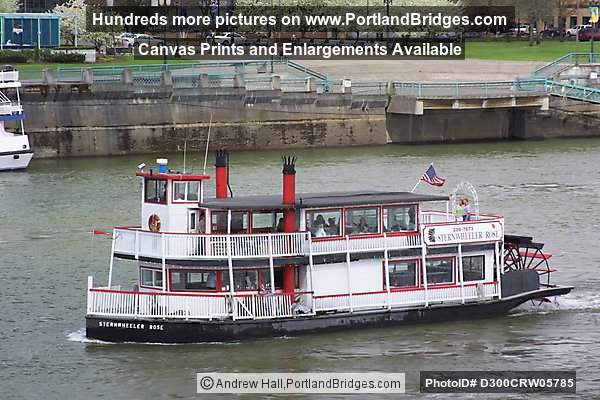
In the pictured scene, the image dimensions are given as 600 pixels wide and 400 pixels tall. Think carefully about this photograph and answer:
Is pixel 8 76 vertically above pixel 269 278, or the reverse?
pixel 8 76

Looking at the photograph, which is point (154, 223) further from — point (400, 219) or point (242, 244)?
point (400, 219)

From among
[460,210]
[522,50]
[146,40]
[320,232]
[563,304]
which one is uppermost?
[146,40]

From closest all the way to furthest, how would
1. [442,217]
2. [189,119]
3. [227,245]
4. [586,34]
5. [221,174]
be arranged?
[227,245] → [221,174] → [442,217] → [189,119] → [586,34]

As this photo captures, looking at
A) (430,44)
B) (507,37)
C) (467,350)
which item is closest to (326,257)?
(467,350)

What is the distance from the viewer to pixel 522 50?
96.9 m

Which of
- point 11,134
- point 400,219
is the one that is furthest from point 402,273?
point 11,134

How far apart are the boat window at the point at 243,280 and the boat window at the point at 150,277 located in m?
1.36

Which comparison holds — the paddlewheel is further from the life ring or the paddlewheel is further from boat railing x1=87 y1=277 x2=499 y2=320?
the life ring

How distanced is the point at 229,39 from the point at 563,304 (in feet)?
179

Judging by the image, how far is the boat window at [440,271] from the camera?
35.0 metres

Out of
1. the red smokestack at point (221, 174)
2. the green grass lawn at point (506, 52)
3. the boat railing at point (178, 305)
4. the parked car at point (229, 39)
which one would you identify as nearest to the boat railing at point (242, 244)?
the boat railing at point (178, 305)

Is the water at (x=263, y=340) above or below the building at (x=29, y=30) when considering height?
below

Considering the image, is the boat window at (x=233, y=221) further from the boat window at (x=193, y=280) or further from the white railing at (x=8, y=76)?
the white railing at (x=8, y=76)

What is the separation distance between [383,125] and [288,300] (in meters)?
38.2
